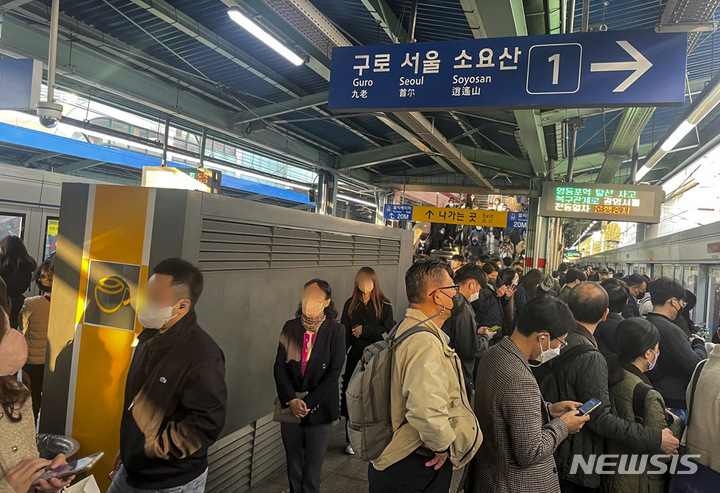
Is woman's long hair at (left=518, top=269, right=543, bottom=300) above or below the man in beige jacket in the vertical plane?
above

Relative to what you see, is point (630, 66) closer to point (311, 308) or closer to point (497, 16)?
point (497, 16)

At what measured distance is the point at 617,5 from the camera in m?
5.42

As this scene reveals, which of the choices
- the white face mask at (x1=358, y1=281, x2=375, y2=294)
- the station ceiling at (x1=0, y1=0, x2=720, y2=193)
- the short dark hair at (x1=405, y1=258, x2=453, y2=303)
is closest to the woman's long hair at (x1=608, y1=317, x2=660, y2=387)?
the short dark hair at (x1=405, y1=258, x2=453, y2=303)

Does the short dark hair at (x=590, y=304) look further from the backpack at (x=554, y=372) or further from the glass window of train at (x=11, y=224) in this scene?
the glass window of train at (x=11, y=224)

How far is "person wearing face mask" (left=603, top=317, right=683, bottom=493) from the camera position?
2.35 m

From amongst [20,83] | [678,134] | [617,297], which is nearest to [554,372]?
[617,297]

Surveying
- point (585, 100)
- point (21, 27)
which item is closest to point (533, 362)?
point (585, 100)

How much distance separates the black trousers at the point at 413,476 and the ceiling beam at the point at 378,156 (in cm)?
1133

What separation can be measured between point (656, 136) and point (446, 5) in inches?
332

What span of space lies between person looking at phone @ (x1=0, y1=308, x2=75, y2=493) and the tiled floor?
2236 millimetres

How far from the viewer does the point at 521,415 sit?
199 centimetres

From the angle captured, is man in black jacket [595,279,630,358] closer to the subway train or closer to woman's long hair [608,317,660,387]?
woman's long hair [608,317,660,387]

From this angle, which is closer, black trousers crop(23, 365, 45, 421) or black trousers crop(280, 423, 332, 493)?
black trousers crop(280, 423, 332, 493)

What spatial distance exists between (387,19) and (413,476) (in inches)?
211
